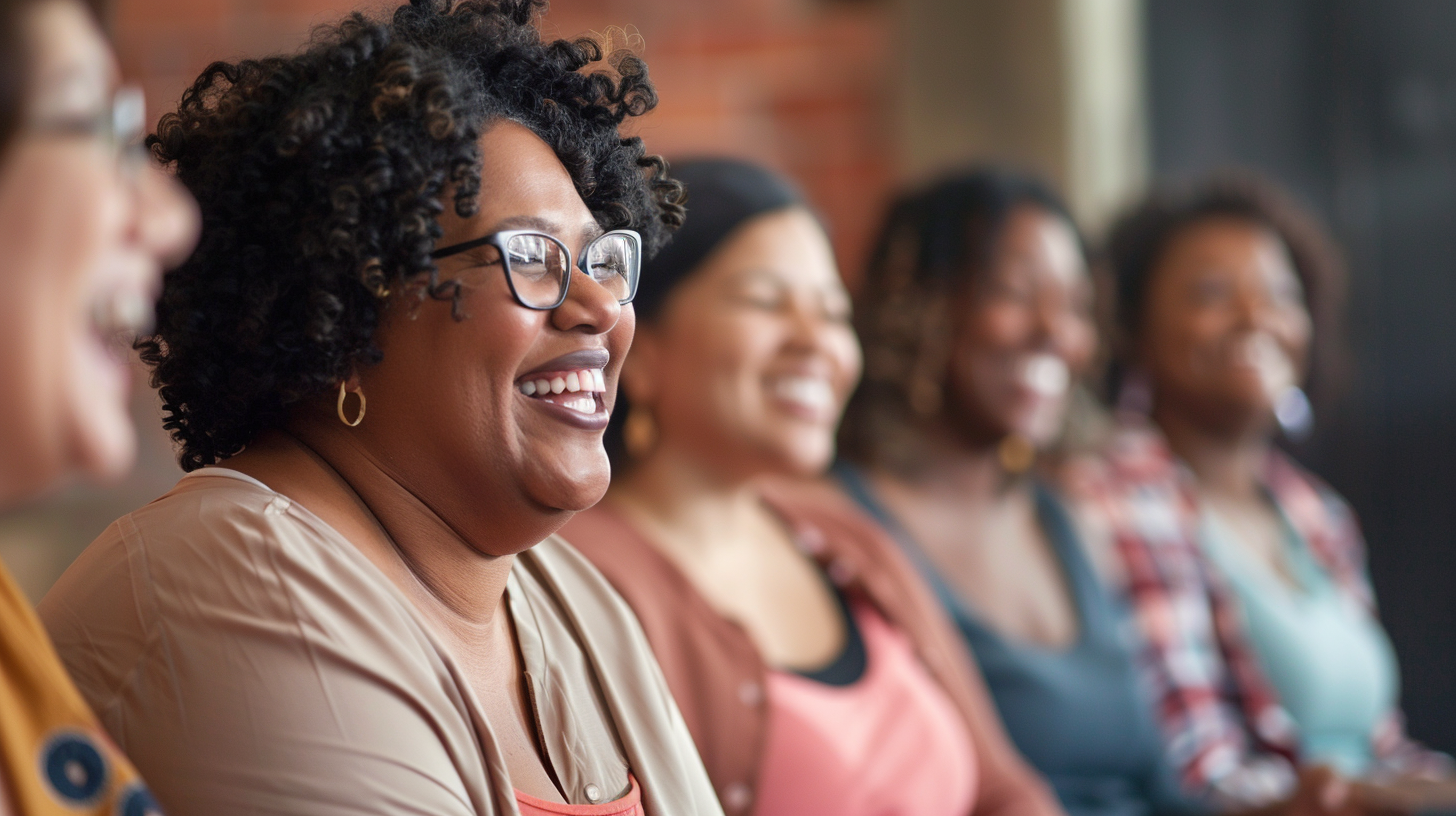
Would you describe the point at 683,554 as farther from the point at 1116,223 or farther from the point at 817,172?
the point at 817,172

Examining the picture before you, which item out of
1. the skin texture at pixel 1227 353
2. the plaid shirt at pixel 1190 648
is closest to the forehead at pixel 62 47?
the plaid shirt at pixel 1190 648

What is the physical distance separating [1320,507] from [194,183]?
2.76 metres

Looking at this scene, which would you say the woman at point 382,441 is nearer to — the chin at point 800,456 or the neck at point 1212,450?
the chin at point 800,456

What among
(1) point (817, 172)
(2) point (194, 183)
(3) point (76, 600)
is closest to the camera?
(3) point (76, 600)

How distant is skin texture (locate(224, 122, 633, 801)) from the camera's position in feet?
3.84

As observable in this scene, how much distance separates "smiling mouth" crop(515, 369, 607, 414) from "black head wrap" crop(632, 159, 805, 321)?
0.69m

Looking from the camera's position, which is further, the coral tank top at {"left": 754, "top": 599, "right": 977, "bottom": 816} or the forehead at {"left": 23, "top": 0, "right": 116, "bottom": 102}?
the coral tank top at {"left": 754, "top": 599, "right": 977, "bottom": 816}

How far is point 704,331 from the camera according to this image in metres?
1.96

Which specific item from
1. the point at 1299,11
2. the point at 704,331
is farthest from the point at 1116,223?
the point at 704,331

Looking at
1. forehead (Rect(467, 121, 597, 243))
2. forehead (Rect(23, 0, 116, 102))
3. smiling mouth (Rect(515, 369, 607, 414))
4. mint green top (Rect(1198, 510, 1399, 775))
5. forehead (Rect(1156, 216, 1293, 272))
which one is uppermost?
forehead (Rect(23, 0, 116, 102))

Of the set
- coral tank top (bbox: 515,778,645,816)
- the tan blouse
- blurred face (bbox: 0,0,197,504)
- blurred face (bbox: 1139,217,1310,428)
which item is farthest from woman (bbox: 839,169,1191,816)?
blurred face (bbox: 0,0,197,504)

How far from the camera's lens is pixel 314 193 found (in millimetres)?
1129

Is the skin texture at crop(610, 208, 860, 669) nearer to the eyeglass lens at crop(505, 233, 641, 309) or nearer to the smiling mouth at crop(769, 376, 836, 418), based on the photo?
the smiling mouth at crop(769, 376, 836, 418)

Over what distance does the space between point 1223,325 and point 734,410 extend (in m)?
1.49
